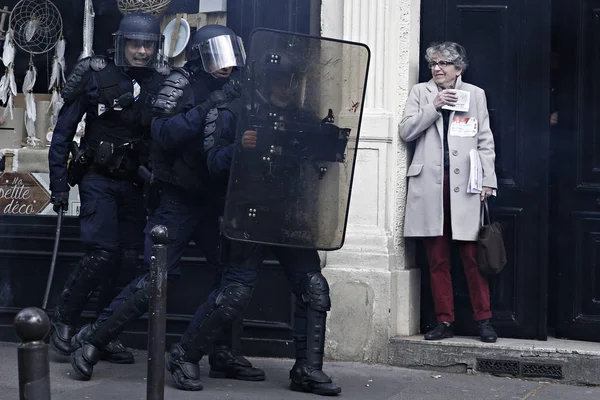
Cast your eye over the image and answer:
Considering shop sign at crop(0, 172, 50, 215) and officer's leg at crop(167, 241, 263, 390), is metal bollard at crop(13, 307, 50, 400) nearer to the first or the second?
officer's leg at crop(167, 241, 263, 390)

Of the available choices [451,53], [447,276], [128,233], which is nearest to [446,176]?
[447,276]

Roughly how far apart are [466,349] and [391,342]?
0.49m

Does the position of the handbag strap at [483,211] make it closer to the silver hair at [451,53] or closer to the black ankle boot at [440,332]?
the black ankle boot at [440,332]

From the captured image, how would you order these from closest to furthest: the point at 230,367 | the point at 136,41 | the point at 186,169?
the point at 186,169 → the point at 230,367 → the point at 136,41

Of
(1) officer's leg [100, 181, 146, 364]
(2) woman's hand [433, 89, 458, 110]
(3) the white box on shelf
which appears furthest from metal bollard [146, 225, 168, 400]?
(3) the white box on shelf

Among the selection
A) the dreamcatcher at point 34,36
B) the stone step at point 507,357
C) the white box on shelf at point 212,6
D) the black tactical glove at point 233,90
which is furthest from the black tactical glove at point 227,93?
the dreamcatcher at point 34,36

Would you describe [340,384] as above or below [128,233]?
below

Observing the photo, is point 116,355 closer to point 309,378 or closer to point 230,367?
point 230,367

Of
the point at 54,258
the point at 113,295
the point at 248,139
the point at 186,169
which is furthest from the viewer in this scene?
the point at 54,258

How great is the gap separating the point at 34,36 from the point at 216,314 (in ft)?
10.5

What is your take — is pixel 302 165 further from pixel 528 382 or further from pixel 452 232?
pixel 528 382

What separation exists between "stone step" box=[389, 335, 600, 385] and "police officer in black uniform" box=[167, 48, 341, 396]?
1002 millimetres

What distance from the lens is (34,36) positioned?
27.6 ft

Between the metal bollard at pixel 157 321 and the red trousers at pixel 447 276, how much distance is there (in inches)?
94.2
